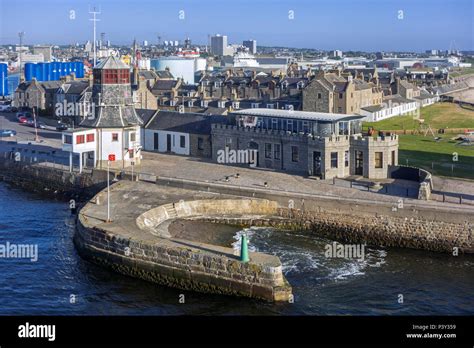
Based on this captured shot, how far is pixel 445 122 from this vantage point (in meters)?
92.8

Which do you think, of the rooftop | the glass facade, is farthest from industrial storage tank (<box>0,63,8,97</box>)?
the glass facade

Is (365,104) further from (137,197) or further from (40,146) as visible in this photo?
(137,197)

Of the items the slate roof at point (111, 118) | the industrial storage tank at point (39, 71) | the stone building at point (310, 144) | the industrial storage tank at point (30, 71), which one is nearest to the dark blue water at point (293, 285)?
the stone building at point (310, 144)

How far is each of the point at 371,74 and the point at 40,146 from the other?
6952 centimetres

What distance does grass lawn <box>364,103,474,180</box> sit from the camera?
56.5 meters

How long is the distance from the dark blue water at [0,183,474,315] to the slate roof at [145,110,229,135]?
2201 centimetres

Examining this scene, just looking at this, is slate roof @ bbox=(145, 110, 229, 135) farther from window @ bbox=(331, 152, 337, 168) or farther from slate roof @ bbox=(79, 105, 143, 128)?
window @ bbox=(331, 152, 337, 168)

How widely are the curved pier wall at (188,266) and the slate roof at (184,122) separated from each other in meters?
26.0

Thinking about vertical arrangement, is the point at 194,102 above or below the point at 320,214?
above

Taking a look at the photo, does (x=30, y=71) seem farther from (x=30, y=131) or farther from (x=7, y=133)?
(x=7, y=133)

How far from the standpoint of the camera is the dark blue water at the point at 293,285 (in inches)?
1271

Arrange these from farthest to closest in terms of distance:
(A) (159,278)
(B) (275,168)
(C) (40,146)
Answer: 1. (C) (40,146)
2. (B) (275,168)
3. (A) (159,278)

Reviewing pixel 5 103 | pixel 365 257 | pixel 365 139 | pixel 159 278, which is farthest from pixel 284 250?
pixel 5 103

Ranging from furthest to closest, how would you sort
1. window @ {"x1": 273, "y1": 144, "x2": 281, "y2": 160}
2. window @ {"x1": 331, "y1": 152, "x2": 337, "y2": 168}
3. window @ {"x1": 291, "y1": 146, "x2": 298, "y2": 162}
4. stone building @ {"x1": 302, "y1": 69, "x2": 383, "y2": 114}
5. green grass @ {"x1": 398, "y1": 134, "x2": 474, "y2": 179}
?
1. stone building @ {"x1": 302, "y1": 69, "x2": 383, "y2": 114}
2. window @ {"x1": 273, "y1": 144, "x2": 281, "y2": 160}
3. window @ {"x1": 291, "y1": 146, "x2": 298, "y2": 162}
4. green grass @ {"x1": 398, "y1": 134, "x2": 474, "y2": 179}
5. window @ {"x1": 331, "y1": 152, "x2": 337, "y2": 168}
